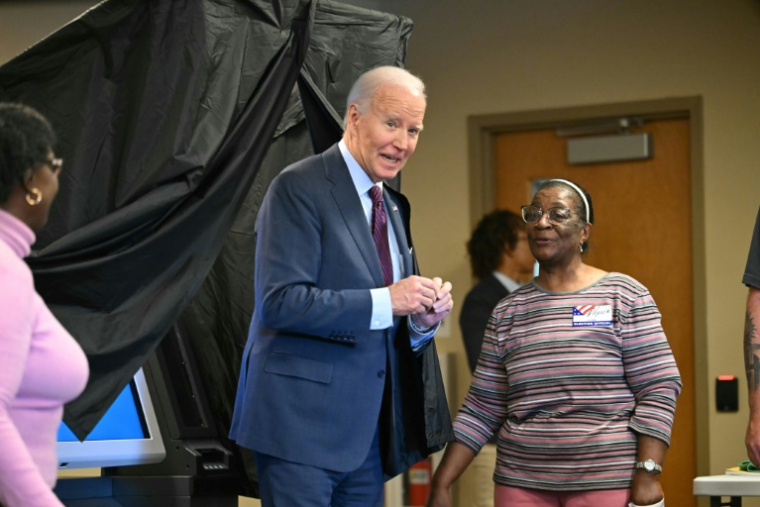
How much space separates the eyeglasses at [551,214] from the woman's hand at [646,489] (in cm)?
68

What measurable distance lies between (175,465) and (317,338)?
0.80 metres

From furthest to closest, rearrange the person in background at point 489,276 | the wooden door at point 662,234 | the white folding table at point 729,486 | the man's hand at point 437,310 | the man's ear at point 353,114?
the wooden door at point 662,234 → the person in background at point 489,276 → the white folding table at point 729,486 → the man's ear at point 353,114 → the man's hand at point 437,310

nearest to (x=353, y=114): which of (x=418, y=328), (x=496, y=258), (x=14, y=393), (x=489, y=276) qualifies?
(x=418, y=328)

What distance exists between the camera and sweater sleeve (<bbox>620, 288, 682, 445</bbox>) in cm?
254

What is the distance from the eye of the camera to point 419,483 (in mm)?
5496

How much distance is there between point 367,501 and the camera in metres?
2.38

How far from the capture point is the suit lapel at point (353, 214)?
2355 millimetres

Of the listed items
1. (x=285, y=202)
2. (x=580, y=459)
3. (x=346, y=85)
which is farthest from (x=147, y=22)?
(x=580, y=459)

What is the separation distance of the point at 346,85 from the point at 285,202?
2.78 ft

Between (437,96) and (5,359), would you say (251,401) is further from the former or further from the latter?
(437,96)

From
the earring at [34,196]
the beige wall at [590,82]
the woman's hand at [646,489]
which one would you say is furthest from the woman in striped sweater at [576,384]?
the beige wall at [590,82]

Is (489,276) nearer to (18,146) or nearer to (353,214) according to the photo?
(353,214)

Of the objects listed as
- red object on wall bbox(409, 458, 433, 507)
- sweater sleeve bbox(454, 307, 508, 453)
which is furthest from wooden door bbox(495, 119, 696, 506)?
sweater sleeve bbox(454, 307, 508, 453)

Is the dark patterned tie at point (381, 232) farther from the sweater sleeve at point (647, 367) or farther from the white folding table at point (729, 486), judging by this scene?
the white folding table at point (729, 486)
